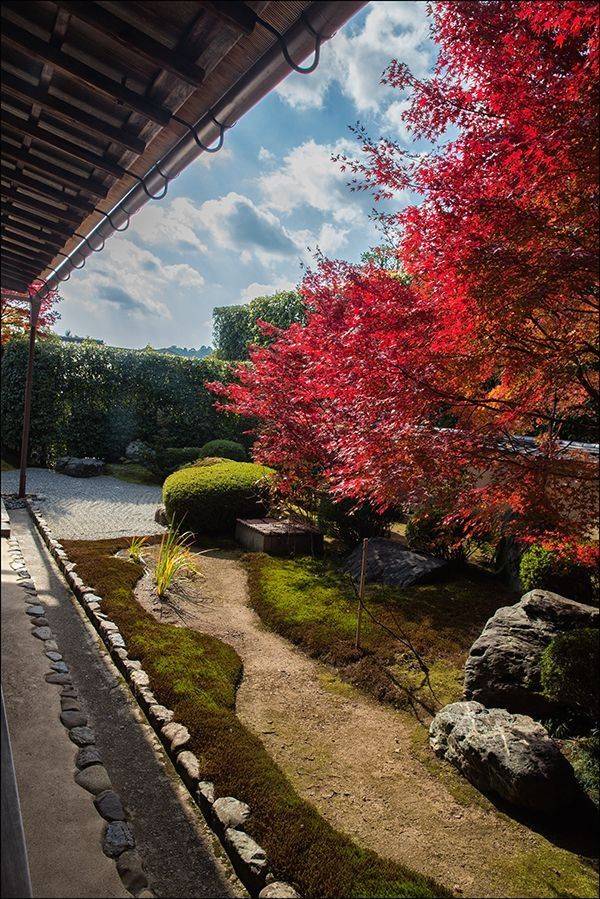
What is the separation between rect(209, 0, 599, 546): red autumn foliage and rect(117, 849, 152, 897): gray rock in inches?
103

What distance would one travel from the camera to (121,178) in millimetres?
2439

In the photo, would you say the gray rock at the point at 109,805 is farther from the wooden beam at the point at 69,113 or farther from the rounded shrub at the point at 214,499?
the rounded shrub at the point at 214,499

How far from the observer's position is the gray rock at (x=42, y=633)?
13.0ft

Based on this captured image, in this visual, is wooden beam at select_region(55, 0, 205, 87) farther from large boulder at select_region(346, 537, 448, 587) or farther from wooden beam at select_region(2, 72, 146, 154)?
large boulder at select_region(346, 537, 448, 587)

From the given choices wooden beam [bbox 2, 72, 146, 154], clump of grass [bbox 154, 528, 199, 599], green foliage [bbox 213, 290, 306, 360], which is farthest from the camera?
green foliage [bbox 213, 290, 306, 360]

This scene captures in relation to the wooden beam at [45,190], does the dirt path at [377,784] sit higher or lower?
lower

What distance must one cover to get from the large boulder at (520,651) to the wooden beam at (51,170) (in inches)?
149

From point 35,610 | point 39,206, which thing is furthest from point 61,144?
point 35,610

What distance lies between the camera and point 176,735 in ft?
9.83

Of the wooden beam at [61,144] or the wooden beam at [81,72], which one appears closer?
the wooden beam at [81,72]

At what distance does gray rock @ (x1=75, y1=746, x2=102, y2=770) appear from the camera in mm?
2639

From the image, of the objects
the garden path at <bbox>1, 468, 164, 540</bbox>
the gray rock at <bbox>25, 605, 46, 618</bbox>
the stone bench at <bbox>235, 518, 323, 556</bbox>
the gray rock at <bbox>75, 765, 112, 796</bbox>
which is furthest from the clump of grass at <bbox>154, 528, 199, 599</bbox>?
the gray rock at <bbox>75, 765, 112, 796</bbox>

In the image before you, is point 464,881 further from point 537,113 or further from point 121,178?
point 537,113

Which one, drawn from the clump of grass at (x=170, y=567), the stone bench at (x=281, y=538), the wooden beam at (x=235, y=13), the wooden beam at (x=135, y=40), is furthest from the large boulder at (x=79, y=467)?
the wooden beam at (x=235, y=13)
